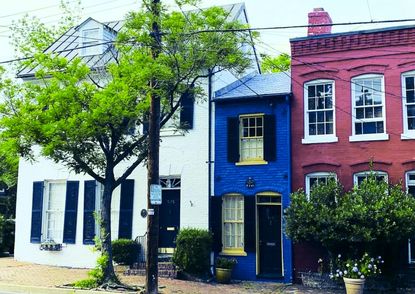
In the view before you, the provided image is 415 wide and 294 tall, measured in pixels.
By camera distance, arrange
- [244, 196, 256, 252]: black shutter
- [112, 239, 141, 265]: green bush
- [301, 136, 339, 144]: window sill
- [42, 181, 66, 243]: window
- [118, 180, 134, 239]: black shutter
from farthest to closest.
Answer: [42, 181, 66, 243]: window → [118, 180, 134, 239]: black shutter → [112, 239, 141, 265]: green bush → [244, 196, 256, 252]: black shutter → [301, 136, 339, 144]: window sill

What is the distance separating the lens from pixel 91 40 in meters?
21.8

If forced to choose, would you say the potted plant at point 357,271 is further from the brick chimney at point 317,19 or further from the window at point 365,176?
the brick chimney at point 317,19

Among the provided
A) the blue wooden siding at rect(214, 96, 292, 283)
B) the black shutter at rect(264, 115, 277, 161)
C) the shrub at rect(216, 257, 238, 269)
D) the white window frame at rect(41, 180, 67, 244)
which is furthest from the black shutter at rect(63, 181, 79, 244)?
the black shutter at rect(264, 115, 277, 161)

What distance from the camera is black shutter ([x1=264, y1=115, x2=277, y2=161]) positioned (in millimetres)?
17250

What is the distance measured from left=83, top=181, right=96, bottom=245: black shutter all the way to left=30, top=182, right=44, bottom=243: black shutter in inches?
81.9

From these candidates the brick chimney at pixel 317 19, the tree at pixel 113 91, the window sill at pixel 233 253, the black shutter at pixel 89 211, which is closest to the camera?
the tree at pixel 113 91

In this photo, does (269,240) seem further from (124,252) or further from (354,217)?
(124,252)

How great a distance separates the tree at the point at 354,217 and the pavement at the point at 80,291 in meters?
1.65

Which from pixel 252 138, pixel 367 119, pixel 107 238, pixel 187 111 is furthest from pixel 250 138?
pixel 107 238

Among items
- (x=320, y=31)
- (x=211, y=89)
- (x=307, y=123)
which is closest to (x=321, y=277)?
(x=307, y=123)

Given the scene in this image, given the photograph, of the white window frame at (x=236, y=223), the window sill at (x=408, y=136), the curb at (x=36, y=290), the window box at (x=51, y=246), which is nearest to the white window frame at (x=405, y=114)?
the window sill at (x=408, y=136)

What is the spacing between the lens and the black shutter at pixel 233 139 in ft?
58.3

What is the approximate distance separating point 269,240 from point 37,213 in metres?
9.42

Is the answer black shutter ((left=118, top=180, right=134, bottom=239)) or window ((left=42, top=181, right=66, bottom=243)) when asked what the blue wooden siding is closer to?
black shutter ((left=118, top=180, right=134, bottom=239))
